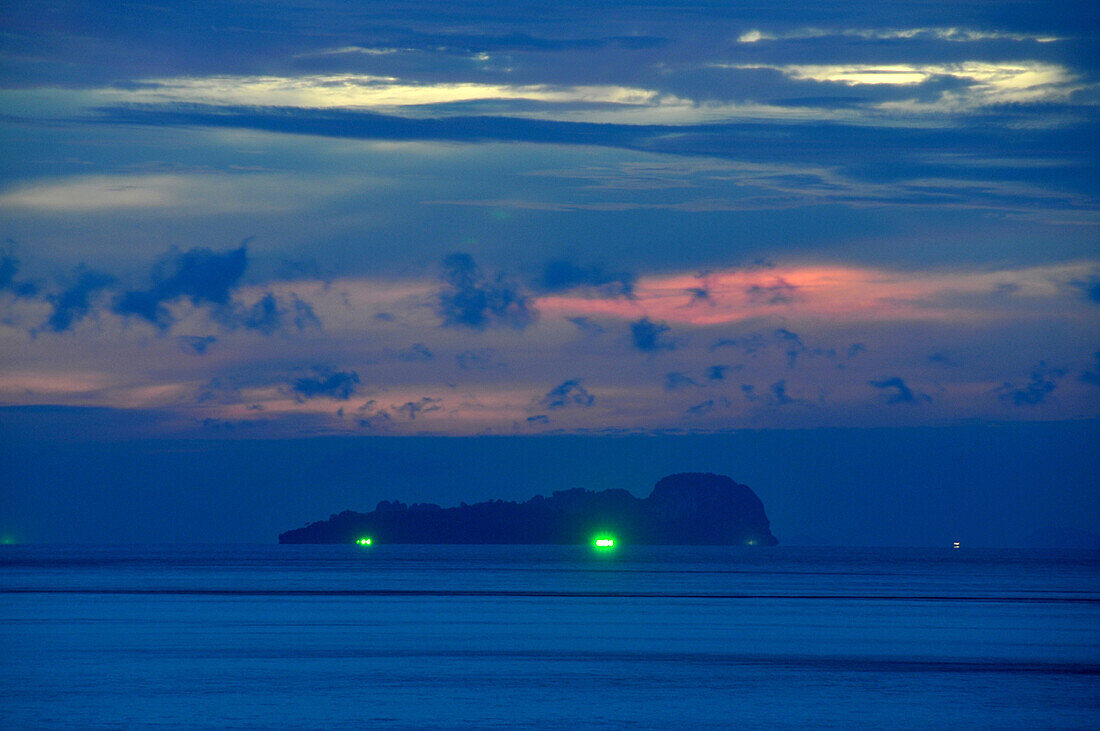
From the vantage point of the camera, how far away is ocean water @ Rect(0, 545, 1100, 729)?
4591cm

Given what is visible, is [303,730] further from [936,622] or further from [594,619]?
[936,622]

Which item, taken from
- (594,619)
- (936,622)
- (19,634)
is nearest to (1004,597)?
(936,622)

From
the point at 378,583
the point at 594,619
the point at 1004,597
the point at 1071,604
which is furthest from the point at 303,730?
the point at 378,583

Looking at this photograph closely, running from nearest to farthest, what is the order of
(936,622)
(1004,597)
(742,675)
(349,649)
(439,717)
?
(439,717)
(742,675)
(349,649)
(936,622)
(1004,597)

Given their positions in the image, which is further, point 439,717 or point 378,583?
point 378,583

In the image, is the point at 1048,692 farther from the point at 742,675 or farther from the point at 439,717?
the point at 439,717

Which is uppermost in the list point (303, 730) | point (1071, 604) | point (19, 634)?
point (1071, 604)

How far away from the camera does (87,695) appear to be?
4903cm

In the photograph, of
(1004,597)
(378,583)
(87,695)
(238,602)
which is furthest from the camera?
(378,583)

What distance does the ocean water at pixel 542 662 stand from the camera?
45.9 metres

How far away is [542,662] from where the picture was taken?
208ft

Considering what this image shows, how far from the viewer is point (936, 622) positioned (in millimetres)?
93250

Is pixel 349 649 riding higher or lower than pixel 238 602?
lower

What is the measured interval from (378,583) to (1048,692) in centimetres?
11271
